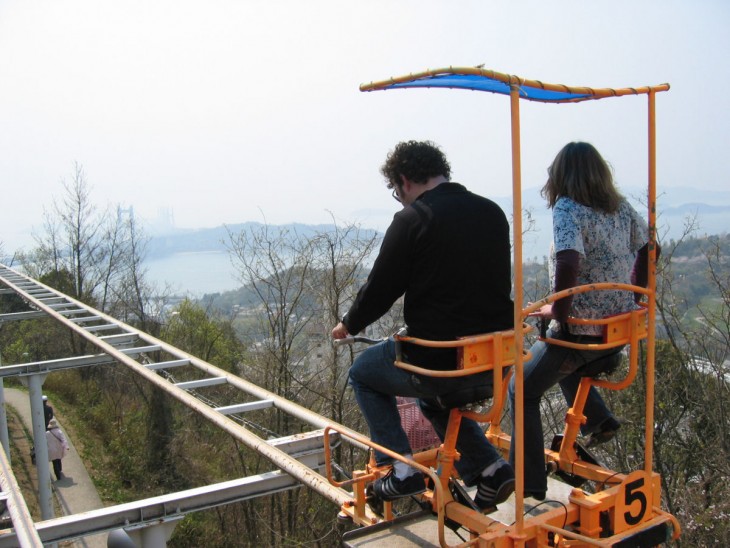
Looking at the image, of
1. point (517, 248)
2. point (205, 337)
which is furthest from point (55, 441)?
point (517, 248)

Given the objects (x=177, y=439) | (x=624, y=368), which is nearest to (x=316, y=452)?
(x=624, y=368)

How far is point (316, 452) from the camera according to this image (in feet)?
17.0

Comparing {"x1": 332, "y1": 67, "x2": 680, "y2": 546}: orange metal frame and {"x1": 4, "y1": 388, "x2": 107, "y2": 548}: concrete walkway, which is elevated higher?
{"x1": 332, "y1": 67, "x2": 680, "y2": 546}: orange metal frame

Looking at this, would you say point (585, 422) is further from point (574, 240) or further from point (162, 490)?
point (162, 490)

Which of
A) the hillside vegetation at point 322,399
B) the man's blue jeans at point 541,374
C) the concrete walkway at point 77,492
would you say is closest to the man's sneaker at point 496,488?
the man's blue jeans at point 541,374

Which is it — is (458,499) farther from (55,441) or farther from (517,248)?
(55,441)

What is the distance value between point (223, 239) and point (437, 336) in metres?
14.4

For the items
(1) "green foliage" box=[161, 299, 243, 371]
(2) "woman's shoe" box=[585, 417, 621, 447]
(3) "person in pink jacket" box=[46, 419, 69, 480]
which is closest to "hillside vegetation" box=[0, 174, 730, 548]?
(3) "person in pink jacket" box=[46, 419, 69, 480]

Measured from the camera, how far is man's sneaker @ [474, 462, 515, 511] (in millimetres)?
3121

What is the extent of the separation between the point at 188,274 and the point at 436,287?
62.0 m

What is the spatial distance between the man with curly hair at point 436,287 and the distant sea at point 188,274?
2700 centimetres

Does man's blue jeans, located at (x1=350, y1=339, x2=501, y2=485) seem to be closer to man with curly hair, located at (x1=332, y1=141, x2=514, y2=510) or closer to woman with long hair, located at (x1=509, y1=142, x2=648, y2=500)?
man with curly hair, located at (x1=332, y1=141, x2=514, y2=510)

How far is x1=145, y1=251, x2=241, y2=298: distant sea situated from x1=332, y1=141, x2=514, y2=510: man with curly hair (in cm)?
2700

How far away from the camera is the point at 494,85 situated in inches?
116
